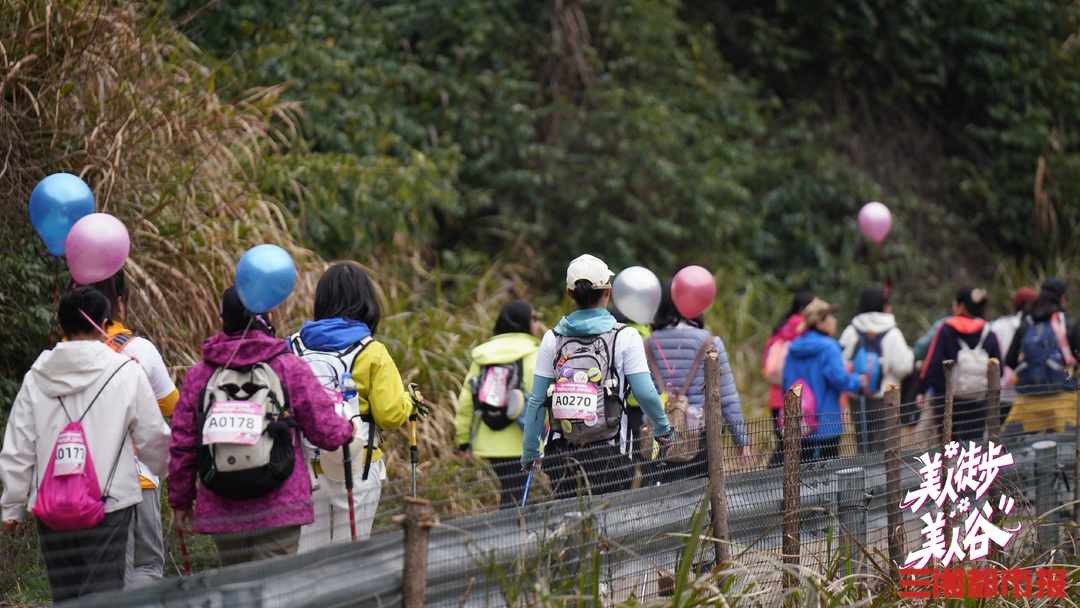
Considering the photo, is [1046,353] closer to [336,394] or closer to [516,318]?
[516,318]

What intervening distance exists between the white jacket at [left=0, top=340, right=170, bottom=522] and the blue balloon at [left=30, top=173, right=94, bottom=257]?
1.21 m

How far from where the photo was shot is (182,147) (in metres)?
7.41

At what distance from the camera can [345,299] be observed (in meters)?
4.92

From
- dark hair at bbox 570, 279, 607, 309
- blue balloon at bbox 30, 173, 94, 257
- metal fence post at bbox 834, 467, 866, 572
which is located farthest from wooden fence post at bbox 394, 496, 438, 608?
blue balloon at bbox 30, 173, 94, 257

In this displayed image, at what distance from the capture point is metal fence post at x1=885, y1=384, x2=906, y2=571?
552cm

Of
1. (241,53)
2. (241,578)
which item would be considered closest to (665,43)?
(241,53)

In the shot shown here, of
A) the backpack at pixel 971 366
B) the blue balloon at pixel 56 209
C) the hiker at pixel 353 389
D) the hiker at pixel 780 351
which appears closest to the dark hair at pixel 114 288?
the blue balloon at pixel 56 209

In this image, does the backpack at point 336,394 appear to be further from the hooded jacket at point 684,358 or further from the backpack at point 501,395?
the hooded jacket at point 684,358

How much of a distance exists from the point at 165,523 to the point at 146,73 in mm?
3170

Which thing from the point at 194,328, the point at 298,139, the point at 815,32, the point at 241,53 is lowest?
the point at 194,328

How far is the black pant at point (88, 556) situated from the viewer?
4094 millimetres

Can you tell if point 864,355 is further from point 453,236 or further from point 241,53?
point 241,53

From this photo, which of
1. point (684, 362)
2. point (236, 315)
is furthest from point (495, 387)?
point (236, 315)

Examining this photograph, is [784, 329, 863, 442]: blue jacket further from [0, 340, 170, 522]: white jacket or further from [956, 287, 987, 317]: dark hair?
[0, 340, 170, 522]: white jacket
